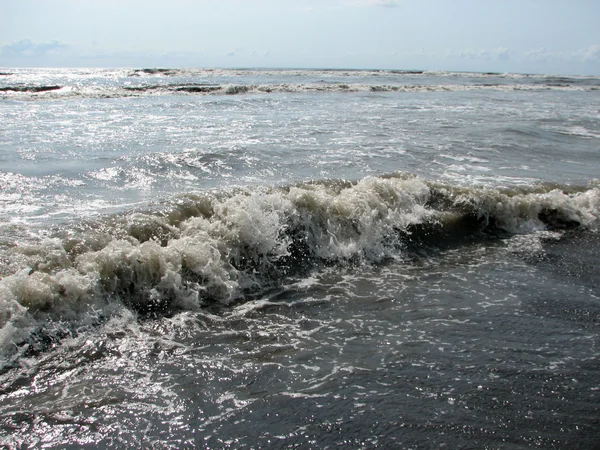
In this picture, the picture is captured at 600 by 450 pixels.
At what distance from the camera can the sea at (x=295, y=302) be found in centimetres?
403

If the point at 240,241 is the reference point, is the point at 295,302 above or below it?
below

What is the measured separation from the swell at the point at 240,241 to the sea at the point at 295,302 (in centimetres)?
3

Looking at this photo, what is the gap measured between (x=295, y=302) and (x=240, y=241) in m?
1.72

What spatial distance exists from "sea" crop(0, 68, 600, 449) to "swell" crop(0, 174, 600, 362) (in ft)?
0.11

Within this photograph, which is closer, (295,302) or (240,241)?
(295,302)

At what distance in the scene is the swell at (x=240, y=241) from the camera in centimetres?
585

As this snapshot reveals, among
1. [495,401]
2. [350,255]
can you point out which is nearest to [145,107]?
[350,255]

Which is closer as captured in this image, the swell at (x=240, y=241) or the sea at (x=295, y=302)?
the sea at (x=295, y=302)

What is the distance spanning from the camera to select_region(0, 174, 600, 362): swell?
230 inches

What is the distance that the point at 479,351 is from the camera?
5.05 m

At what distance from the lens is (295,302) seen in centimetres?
644

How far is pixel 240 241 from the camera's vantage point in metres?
7.67

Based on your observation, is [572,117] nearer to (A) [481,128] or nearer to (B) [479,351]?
(A) [481,128]

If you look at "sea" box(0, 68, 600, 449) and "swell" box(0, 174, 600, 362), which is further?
"swell" box(0, 174, 600, 362)
